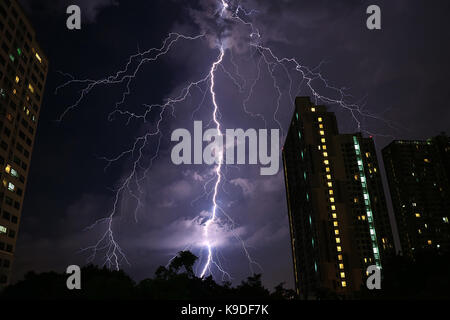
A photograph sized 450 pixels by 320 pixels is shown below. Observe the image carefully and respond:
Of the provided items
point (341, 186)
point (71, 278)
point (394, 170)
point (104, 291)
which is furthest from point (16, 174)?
point (394, 170)

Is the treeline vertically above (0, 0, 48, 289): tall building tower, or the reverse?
(0, 0, 48, 289): tall building tower

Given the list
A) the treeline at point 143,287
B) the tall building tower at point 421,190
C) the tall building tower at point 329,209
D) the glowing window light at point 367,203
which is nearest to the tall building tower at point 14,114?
the treeline at point 143,287

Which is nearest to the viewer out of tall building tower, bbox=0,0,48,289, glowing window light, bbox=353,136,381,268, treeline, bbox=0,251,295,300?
treeline, bbox=0,251,295,300

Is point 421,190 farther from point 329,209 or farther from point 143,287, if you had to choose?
point 143,287

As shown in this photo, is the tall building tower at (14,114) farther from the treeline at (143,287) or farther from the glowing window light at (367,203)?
the glowing window light at (367,203)

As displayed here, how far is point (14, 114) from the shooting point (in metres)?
44.7

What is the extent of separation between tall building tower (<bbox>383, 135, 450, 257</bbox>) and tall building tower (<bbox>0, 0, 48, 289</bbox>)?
89.4 meters

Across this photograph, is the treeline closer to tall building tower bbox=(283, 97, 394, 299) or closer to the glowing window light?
tall building tower bbox=(283, 97, 394, 299)

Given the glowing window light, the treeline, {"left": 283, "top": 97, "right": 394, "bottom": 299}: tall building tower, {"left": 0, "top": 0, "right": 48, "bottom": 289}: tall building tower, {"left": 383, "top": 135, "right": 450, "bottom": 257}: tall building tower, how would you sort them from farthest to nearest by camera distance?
{"left": 383, "top": 135, "right": 450, "bottom": 257}: tall building tower < the glowing window light < {"left": 283, "top": 97, "right": 394, "bottom": 299}: tall building tower < {"left": 0, "top": 0, "right": 48, "bottom": 289}: tall building tower < the treeline

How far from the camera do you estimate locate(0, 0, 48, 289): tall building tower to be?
1647 inches

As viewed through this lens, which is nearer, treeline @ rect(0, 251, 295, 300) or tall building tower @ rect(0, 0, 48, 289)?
treeline @ rect(0, 251, 295, 300)

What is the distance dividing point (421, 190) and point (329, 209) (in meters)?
46.4

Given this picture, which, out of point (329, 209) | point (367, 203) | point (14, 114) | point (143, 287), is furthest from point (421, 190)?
point (14, 114)

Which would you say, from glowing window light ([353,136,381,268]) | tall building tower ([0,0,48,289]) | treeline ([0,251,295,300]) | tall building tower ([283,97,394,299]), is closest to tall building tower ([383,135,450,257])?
tall building tower ([283,97,394,299])
